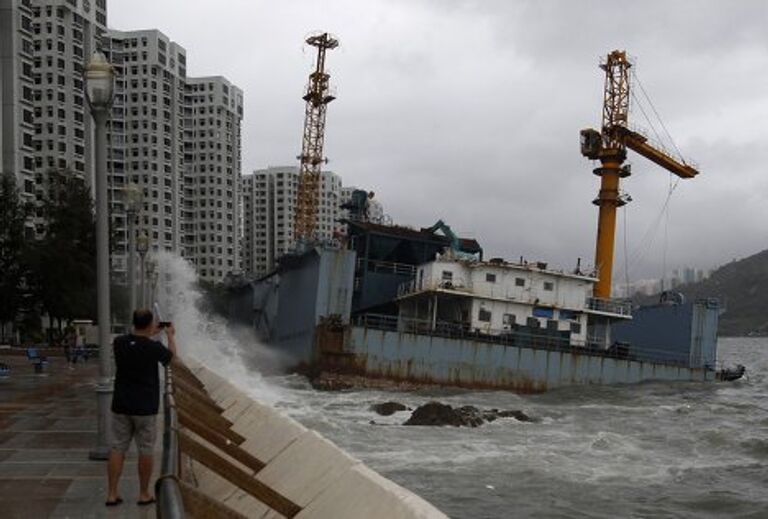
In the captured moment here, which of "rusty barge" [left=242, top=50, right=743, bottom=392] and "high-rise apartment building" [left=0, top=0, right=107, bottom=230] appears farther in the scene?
"high-rise apartment building" [left=0, top=0, right=107, bottom=230]

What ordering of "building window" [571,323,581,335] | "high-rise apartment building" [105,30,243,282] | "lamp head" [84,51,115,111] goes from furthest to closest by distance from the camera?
"high-rise apartment building" [105,30,243,282] < "building window" [571,323,581,335] < "lamp head" [84,51,115,111]

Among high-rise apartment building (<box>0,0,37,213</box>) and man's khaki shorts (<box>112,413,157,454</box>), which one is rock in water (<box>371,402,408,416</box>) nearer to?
man's khaki shorts (<box>112,413,157,454</box>)

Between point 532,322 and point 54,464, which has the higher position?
point 532,322

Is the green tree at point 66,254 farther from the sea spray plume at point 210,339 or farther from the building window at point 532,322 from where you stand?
the building window at point 532,322

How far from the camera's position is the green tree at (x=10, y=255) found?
47812 millimetres

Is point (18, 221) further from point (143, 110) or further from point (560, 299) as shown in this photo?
point (143, 110)

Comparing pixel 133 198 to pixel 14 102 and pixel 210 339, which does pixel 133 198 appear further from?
pixel 14 102

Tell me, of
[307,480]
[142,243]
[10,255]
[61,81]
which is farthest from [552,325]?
[61,81]

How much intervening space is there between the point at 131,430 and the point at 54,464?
2.70 m

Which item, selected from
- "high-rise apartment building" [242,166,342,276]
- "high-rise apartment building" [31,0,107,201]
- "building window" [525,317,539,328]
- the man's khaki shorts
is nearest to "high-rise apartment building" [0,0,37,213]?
"high-rise apartment building" [31,0,107,201]

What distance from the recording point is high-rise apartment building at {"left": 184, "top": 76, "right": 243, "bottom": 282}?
480ft

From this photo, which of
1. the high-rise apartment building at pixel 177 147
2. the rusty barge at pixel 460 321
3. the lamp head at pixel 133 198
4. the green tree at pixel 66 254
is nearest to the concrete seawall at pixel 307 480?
the lamp head at pixel 133 198

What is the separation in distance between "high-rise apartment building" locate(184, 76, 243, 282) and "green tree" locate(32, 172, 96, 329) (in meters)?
90.1

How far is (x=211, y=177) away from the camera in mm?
151500
